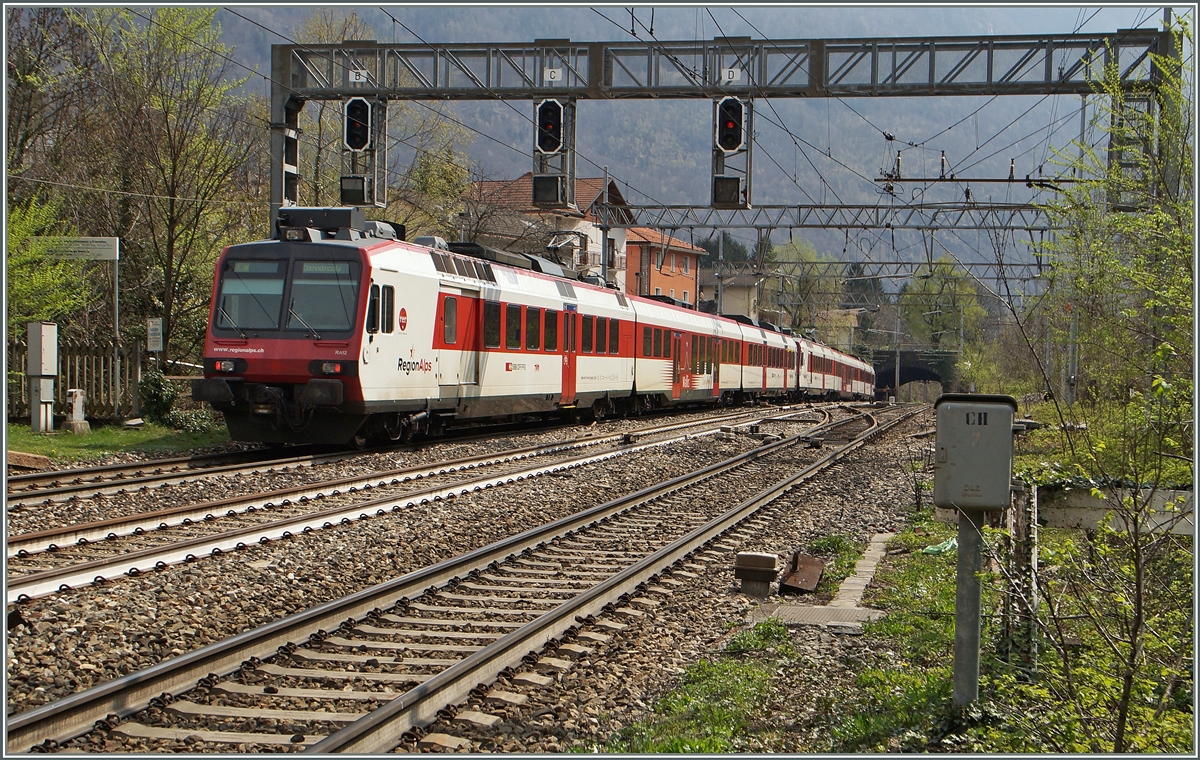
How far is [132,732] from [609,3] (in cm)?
1263

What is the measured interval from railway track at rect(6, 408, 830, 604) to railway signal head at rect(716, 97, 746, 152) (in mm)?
7698

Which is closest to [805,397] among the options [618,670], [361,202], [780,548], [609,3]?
[361,202]

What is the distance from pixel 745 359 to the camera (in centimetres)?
3809

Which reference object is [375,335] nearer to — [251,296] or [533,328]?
[251,296]

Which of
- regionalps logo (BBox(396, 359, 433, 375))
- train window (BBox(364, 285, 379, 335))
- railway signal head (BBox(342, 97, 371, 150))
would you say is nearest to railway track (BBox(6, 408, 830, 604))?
regionalps logo (BBox(396, 359, 433, 375))

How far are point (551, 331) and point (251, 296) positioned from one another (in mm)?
7215

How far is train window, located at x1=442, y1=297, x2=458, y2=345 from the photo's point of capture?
55.1 feet

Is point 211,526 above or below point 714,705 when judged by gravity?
above

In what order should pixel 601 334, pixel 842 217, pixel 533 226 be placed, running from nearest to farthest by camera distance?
pixel 601 334 < pixel 842 217 < pixel 533 226

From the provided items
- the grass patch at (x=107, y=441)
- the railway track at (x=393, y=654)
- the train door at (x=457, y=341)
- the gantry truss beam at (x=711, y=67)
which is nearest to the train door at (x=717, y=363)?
the gantry truss beam at (x=711, y=67)

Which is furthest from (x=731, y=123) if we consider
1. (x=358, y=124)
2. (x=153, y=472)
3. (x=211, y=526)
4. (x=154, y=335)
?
(x=211, y=526)

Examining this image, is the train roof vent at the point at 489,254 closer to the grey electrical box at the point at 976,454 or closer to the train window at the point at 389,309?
the train window at the point at 389,309

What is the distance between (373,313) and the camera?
14.7 m

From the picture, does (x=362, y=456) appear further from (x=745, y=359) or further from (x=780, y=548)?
(x=745, y=359)
